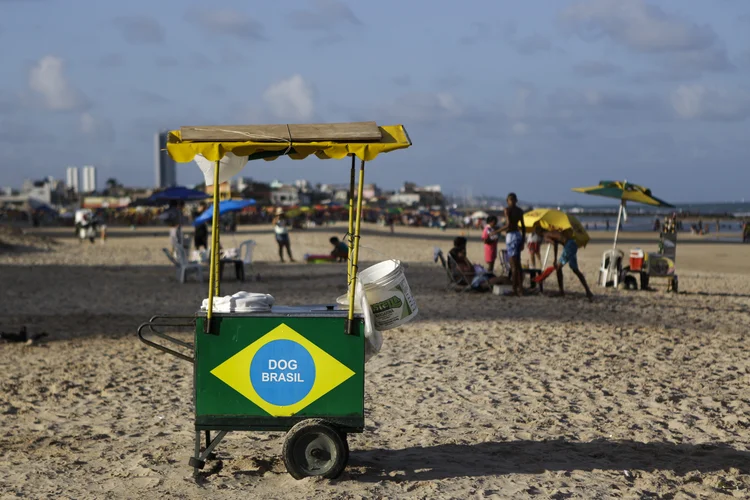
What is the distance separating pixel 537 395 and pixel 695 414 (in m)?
1.17

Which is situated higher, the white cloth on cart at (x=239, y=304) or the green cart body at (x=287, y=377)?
the white cloth on cart at (x=239, y=304)

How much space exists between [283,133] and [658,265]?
1113 centimetres

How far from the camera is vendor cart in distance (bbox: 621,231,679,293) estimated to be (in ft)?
46.0

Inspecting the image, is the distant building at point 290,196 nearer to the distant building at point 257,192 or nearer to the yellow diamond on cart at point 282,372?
the distant building at point 257,192

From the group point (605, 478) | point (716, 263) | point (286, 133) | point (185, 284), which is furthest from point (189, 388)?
point (716, 263)

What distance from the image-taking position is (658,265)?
14.0 meters

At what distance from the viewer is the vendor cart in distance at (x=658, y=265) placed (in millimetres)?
14023

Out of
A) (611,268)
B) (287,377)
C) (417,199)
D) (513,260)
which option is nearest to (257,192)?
(417,199)

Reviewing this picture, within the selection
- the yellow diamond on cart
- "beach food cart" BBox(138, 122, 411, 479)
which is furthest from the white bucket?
the yellow diamond on cart

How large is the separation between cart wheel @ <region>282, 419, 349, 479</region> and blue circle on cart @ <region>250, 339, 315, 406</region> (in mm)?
184

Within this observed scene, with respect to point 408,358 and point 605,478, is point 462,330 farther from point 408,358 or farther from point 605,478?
point 605,478

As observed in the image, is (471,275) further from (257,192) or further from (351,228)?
(257,192)

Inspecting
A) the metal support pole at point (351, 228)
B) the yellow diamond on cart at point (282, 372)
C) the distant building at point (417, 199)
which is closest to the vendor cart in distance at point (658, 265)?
the metal support pole at point (351, 228)

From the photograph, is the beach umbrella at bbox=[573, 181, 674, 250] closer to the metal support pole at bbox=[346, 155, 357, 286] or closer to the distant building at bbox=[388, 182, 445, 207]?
the metal support pole at bbox=[346, 155, 357, 286]
